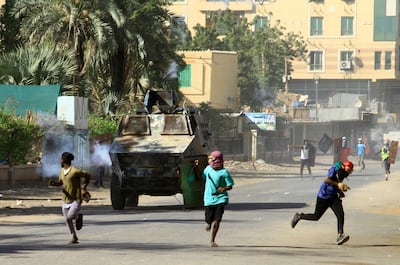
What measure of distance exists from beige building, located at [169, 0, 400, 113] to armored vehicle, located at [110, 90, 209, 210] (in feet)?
277

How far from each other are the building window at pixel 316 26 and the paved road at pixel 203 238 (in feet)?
285

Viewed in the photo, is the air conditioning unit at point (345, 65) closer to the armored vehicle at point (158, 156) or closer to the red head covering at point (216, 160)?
the armored vehicle at point (158, 156)

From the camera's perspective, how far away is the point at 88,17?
4306 cm

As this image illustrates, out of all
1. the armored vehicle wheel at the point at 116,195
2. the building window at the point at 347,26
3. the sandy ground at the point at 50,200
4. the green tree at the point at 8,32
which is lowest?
the sandy ground at the point at 50,200

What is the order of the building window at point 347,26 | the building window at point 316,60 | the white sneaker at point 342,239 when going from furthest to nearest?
the building window at point 316,60, the building window at point 347,26, the white sneaker at point 342,239

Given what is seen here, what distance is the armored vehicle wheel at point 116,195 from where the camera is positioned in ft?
87.2

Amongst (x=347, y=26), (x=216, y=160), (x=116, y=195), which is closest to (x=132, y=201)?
(x=116, y=195)

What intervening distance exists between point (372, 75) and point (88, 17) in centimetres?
7496

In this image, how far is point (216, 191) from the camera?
1705 cm

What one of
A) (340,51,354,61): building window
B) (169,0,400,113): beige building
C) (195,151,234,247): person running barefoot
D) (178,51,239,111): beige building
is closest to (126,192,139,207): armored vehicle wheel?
(195,151,234,247): person running barefoot

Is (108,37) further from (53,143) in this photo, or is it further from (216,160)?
(216,160)

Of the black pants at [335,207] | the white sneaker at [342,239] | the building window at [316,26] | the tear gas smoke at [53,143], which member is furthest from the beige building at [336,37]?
the white sneaker at [342,239]

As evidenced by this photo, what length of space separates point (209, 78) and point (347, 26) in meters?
40.1

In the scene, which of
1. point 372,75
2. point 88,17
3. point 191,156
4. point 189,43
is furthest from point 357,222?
point 372,75
